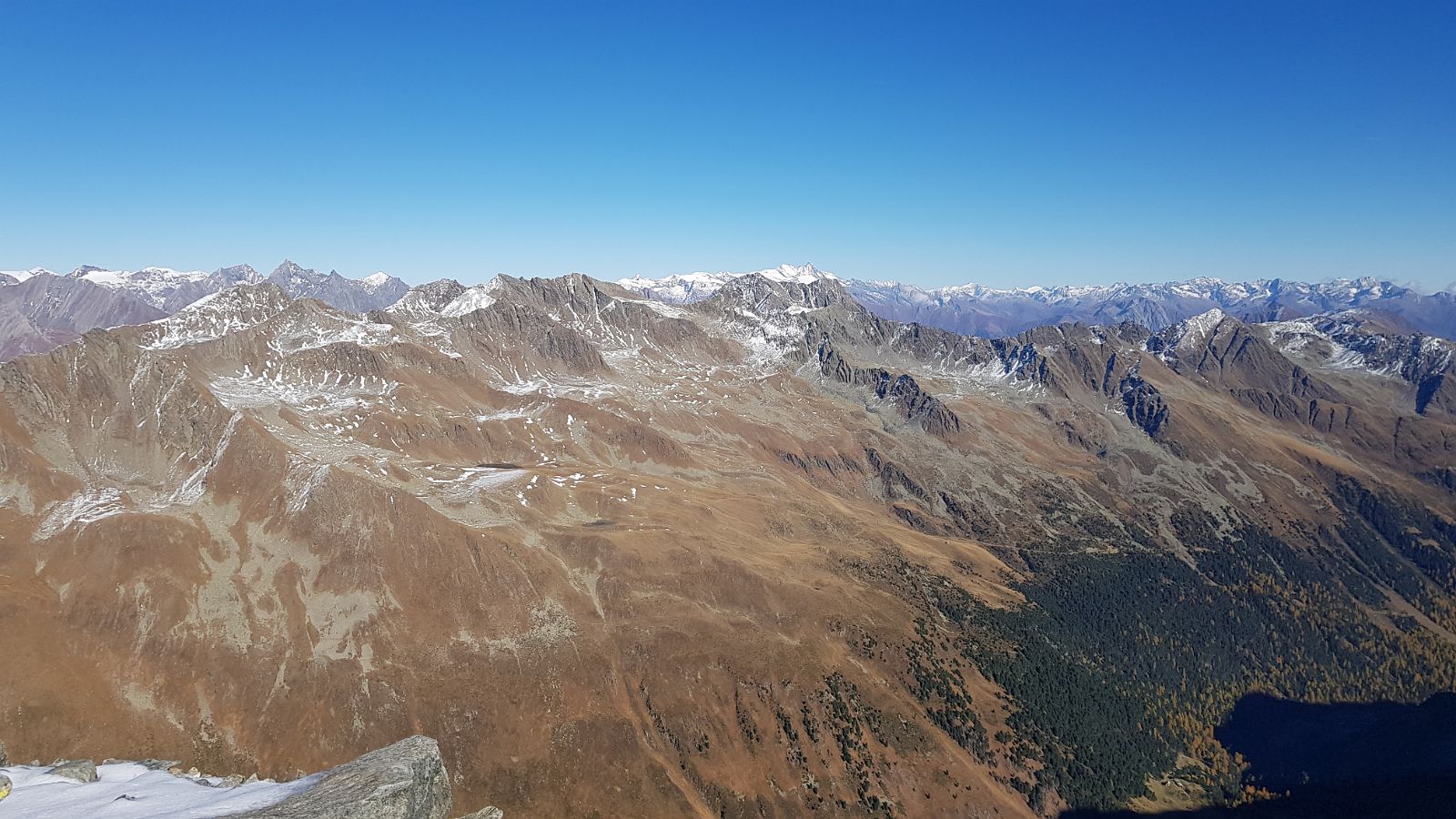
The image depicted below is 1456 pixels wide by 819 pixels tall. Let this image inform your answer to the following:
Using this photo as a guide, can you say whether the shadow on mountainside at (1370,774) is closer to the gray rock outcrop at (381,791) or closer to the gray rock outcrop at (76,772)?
the gray rock outcrop at (381,791)

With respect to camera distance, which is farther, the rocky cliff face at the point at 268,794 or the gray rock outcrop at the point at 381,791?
the rocky cliff face at the point at 268,794

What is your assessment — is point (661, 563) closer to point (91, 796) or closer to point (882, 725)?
point (882, 725)

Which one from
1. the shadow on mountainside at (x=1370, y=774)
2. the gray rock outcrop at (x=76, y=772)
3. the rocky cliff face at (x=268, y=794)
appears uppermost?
the rocky cliff face at (x=268, y=794)

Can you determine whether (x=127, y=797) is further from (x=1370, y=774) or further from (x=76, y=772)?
(x=1370, y=774)

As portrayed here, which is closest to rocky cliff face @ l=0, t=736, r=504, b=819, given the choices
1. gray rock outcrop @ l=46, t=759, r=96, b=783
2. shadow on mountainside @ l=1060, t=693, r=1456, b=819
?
gray rock outcrop @ l=46, t=759, r=96, b=783

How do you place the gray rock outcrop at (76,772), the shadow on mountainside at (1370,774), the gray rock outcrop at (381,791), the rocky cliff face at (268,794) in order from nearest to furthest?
1. the gray rock outcrop at (381,791)
2. the rocky cliff face at (268,794)
3. the gray rock outcrop at (76,772)
4. the shadow on mountainside at (1370,774)

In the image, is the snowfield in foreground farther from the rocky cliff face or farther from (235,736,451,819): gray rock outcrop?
(235,736,451,819): gray rock outcrop

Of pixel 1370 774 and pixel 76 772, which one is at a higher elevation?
pixel 76 772

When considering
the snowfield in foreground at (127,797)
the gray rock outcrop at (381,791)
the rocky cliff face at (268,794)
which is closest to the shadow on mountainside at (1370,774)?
the gray rock outcrop at (381,791)

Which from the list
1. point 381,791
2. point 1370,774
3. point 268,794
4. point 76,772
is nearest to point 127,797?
point 76,772

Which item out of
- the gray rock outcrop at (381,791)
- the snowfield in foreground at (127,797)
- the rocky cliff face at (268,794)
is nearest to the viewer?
the gray rock outcrop at (381,791)

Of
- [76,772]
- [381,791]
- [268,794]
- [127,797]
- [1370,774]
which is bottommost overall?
[1370,774]

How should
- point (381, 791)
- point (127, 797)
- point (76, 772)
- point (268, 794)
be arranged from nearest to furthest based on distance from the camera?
point (381, 791) < point (268, 794) < point (127, 797) < point (76, 772)
